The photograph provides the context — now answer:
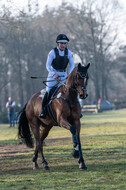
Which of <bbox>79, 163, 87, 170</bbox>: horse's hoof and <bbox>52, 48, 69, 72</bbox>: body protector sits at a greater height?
<bbox>52, 48, 69, 72</bbox>: body protector

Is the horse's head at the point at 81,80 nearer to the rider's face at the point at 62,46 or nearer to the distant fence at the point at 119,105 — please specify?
the rider's face at the point at 62,46

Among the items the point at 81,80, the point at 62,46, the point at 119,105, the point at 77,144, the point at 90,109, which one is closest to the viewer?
the point at 81,80

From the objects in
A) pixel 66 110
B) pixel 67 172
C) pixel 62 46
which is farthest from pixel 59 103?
pixel 67 172

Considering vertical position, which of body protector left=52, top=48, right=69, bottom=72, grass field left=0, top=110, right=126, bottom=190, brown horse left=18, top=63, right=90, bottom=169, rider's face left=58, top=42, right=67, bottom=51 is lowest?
grass field left=0, top=110, right=126, bottom=190

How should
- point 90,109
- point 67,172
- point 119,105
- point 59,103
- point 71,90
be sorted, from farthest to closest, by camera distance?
1. point 119,105
2. point 90,109
3. point 59,103
4. point 71,90
5. point 67,172

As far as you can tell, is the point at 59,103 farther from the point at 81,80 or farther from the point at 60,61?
the point at 60,61

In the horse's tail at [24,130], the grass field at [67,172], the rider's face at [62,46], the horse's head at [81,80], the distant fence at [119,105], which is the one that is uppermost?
the rider's face at [62,46]

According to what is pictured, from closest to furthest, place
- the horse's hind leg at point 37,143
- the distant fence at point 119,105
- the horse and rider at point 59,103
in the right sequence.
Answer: the horse and rider at point 59,103, the horse's hind leg at point 37,143, the distant fence at point 119,105

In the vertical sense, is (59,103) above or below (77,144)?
above

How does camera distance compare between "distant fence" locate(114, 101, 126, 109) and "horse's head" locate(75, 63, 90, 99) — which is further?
"distant fence" locate(114, 101, 126, 109)

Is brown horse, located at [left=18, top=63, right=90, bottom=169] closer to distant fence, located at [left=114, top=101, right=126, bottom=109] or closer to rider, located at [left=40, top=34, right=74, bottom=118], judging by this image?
rider, located at [left=40, top=34, right=74, bottom=118]

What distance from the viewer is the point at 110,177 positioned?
25.0ft

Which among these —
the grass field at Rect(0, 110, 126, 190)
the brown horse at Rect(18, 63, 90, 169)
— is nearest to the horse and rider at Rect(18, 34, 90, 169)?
the brown horse at Rect(18, 63, 90, 169)

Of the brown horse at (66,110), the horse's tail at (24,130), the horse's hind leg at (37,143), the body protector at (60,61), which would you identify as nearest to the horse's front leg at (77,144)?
the brown horse at (66,110)
